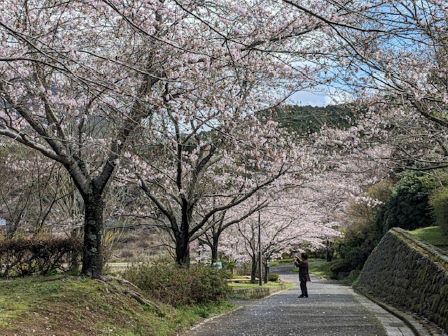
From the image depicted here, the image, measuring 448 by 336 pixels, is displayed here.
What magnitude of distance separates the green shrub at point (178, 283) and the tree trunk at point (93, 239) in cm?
206

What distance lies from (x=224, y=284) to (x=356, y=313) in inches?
146

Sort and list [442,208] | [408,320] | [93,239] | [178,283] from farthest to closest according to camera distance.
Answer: [442,208] < [178,283] < [93,239] < [408,320]

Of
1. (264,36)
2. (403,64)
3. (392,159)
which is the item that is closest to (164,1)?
(264,36)

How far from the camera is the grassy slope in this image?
666 centimetres

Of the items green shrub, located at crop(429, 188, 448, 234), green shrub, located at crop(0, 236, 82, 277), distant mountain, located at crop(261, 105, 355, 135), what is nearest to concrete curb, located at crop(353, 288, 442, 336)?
green shrub, located at crop(429, 188, 448, 234)

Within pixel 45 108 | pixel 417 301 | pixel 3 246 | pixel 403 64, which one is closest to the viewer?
pixel 403 64

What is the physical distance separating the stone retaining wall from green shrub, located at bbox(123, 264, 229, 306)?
441 cm

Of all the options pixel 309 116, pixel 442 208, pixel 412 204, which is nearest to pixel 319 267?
pixel 412 204

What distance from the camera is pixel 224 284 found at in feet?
45.4

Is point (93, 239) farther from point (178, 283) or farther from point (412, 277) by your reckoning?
point (412, 277)

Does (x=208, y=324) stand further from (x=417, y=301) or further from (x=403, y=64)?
(x=403, y=64)

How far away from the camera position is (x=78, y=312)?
24.9ft

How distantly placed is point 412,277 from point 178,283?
512cm

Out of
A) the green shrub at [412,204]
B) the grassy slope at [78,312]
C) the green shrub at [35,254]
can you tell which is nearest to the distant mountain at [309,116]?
the grassy slope at [78,312]
